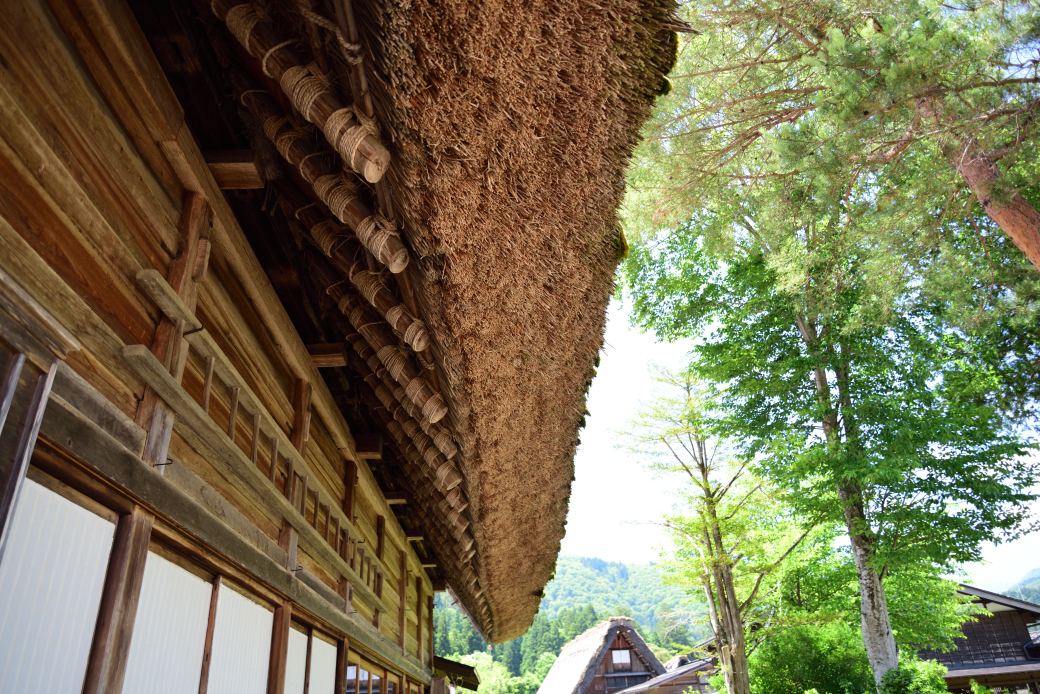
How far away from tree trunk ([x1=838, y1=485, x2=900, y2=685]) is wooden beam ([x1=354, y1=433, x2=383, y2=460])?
10190 millimetres

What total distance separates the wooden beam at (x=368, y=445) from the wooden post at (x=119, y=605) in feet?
10.3

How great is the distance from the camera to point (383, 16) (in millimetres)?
1665

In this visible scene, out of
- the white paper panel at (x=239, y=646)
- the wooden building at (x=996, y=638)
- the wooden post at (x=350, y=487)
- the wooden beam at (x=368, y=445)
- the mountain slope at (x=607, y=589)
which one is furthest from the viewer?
the mountain slope at (x=607, y=589)

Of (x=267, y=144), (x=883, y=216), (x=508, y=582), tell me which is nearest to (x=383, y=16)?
(x=267, y=144)

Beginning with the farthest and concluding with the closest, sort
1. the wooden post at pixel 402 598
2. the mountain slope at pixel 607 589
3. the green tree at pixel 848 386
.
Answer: the mountain slope at pixel 607 589 → the green tree at pixel 848 386 → the wooden post at pixel 402 598

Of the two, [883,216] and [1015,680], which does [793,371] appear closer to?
[883,216]

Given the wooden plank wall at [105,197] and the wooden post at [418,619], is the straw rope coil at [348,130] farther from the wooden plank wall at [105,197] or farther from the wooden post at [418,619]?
the wooden post at [418,619]

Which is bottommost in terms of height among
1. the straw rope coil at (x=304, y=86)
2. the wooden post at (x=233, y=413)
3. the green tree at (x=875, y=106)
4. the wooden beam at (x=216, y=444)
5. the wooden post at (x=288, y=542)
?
the wooden post at (x=288, y=542)

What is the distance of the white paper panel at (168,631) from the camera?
1.80 meters

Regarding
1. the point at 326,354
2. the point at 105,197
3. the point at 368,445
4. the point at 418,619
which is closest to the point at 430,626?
the point at 418,619

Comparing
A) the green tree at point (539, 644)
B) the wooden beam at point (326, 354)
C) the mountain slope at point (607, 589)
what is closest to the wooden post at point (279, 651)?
the wooden beam at point (326, 354)

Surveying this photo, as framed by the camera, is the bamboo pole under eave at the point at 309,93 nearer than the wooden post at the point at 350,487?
Yes

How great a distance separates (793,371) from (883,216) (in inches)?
179

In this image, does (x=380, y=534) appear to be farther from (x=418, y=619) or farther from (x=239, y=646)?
(x=239, y=646)
